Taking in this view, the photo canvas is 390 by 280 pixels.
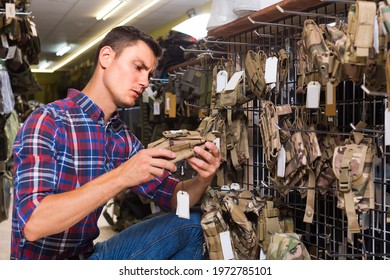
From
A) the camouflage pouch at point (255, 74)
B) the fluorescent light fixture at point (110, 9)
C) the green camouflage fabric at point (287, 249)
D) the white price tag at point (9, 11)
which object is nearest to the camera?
the green camouflage fabric at point (287, 249)

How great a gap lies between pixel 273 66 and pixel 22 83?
241 centimetres

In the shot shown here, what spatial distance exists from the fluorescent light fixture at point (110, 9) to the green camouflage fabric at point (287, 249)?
286cm

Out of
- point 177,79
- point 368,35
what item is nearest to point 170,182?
point 368,35

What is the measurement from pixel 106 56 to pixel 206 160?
511 millimetres

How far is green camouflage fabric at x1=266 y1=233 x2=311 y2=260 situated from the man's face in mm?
672

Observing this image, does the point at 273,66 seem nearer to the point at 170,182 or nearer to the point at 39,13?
the point at 170,182

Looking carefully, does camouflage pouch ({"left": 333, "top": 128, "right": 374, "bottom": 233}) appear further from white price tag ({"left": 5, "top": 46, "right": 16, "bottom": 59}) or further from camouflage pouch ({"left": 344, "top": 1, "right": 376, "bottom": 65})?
white price tag ({"left": 5, "top": 46, "right": 16, "bottom": 59})

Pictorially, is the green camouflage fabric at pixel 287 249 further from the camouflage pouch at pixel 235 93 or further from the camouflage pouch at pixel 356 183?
the camouflage pouch at pixel 235 93

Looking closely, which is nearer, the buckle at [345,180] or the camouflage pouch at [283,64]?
the buckle at [345,180]

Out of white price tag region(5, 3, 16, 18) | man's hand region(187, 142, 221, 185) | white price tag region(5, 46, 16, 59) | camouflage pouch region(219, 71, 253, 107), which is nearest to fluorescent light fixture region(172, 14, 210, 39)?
white price tag region(5, 46, 16, 59)

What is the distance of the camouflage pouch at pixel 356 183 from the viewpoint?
52.2 inches

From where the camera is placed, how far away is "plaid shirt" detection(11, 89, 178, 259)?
1444mm

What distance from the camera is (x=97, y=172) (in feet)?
5.50

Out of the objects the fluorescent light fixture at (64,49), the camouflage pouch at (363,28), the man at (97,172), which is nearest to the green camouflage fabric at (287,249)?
the man at (97,172)
